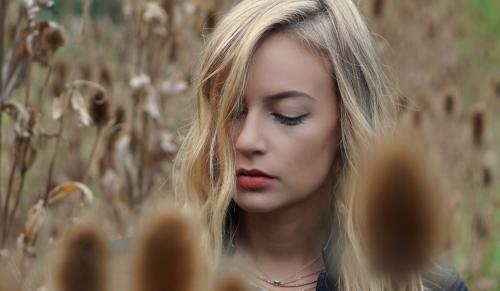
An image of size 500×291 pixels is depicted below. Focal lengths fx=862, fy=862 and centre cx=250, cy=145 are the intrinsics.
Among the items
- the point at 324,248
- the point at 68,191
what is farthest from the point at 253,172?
the point at 68,191

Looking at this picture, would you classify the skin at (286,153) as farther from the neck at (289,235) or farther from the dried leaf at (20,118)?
the dried leaf at (20,118)

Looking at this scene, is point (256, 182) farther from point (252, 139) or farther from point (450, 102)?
point (450, 102)

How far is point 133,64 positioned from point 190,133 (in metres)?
0.79

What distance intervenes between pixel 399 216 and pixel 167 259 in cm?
7

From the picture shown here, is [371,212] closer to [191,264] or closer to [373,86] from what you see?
[191,264]

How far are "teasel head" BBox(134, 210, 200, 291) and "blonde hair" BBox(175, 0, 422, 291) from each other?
2.64ft

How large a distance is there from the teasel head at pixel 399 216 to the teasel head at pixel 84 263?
0.27 feet

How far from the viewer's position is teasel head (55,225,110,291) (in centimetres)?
26

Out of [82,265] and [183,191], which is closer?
[82,265]

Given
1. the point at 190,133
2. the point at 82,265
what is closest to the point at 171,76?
the point at 190,133

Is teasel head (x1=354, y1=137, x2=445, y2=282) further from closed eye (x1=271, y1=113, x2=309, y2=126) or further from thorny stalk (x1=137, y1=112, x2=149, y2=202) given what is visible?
thorny stalk (x1=137, y1=112, x2=149, y2=202)

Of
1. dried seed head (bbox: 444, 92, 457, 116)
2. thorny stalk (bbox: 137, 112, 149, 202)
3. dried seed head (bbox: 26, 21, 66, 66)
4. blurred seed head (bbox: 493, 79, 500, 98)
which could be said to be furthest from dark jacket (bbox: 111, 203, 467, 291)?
blurred seed head (bbox: 493, 79, 500, 98)

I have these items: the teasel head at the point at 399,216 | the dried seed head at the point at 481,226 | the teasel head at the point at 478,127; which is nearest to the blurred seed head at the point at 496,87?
the teasel head at the point at 478,127

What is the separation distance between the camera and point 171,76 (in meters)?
2.15
